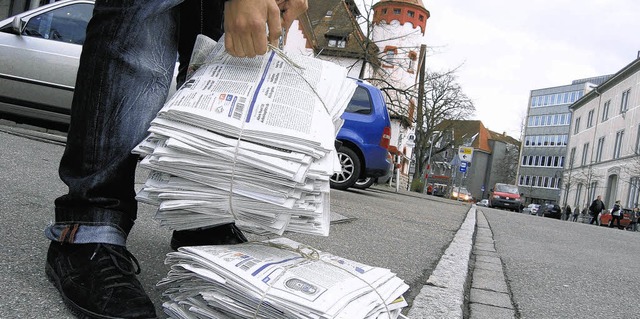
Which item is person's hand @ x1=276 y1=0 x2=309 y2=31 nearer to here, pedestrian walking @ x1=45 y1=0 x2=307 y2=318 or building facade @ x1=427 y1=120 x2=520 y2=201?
pedestrian walking @ x1=45 y1=0 x2=307 y2=318

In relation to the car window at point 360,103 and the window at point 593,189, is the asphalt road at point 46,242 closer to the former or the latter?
the car window at point 360,103

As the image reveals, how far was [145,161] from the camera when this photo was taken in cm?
150

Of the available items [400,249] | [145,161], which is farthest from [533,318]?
[145,161]

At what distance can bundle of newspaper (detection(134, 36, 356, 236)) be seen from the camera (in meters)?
1.46

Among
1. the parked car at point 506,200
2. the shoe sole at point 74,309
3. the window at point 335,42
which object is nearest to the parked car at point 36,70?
the shoe sole at point 74,309

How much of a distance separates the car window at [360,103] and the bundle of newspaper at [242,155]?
27.7ft

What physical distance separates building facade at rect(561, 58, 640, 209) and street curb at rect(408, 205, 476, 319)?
34471 millimetres

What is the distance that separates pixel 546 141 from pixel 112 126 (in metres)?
87.9

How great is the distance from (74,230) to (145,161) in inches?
11.4

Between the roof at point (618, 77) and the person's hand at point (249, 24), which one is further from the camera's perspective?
the roof at point (618, 77)

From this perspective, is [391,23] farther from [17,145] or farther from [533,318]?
[533,318]

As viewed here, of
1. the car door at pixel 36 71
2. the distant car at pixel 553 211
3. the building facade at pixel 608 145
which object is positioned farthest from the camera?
the distant car at pixel 553 211

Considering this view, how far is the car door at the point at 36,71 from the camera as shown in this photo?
22.2 feet

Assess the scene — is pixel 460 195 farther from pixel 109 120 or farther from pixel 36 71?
pixel 109 120
